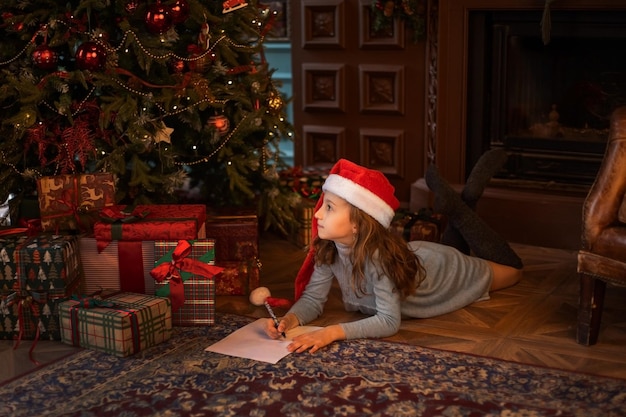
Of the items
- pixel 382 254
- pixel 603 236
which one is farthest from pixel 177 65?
pixel 603 236

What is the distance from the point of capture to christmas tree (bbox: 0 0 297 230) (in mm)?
3910

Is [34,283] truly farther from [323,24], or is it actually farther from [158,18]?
[323,24]

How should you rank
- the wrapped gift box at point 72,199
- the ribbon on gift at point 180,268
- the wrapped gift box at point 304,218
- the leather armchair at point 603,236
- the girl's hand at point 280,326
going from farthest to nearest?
1. the wrapped gift box at point 304,218
2. the wrapped gift box at point 72,199
3. the ribbon on gift at point 180,268
4. the girl's hand at point 280,326
5. the leather armchair at point 603,236

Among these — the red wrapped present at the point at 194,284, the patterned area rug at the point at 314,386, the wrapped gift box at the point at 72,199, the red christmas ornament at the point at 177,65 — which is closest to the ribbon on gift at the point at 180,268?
the red wrapped present at the point at 194,284

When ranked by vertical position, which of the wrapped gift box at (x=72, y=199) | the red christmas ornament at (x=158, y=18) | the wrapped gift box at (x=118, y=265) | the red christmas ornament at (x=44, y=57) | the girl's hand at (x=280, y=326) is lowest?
the girl's hand at (x=280, y=326)

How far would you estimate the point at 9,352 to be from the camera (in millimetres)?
3377

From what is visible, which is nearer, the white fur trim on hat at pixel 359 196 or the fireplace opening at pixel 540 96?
the white fur trim on hat at pixel 359 196

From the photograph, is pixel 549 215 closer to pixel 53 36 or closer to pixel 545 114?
pixel 545 114

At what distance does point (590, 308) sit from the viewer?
131 inches

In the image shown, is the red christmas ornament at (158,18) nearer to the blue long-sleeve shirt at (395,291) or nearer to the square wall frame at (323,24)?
the blue long-sleeve shirt at (395,291)

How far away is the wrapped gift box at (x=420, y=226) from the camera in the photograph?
436 cm

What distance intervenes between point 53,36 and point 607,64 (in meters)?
2.65

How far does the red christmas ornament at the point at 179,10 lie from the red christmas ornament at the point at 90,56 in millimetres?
329

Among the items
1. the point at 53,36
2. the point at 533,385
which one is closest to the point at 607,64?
the point at 533,385
